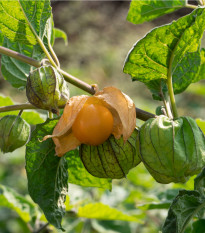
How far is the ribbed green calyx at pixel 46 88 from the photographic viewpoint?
105 cm

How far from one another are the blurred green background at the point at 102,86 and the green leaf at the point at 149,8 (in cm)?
60

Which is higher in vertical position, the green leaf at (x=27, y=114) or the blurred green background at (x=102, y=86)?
the green leaf at (x=27, y=114)

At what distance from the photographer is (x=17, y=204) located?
1816mm

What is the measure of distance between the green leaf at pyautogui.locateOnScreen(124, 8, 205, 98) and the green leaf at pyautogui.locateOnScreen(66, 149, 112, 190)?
0.31 meters

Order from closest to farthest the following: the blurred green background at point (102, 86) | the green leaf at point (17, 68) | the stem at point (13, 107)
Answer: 1. the stem at point (13, 107)
2. the green leaf at point (17, 68)
3. the blurred green background at point (102, 86)

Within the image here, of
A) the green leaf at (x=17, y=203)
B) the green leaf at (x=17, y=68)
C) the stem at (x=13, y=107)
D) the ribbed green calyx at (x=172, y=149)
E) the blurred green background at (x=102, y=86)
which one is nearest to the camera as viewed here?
the ribbed green calyx at (x=172, y=149)

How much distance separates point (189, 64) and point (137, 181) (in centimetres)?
129

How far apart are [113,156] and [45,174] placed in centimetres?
23

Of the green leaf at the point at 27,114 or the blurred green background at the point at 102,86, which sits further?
the blurred green background at the point at 102,86

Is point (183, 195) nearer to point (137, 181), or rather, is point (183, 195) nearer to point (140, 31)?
point (137, 181)

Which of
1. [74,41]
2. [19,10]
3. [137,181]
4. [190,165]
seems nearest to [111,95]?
[190,165]

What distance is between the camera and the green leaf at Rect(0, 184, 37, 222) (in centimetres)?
176

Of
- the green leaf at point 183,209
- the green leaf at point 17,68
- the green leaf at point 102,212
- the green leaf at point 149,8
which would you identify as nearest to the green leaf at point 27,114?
the green leaf at point 17,68

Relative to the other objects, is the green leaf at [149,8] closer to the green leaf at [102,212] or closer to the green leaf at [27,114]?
the green leaf at [27,114]
